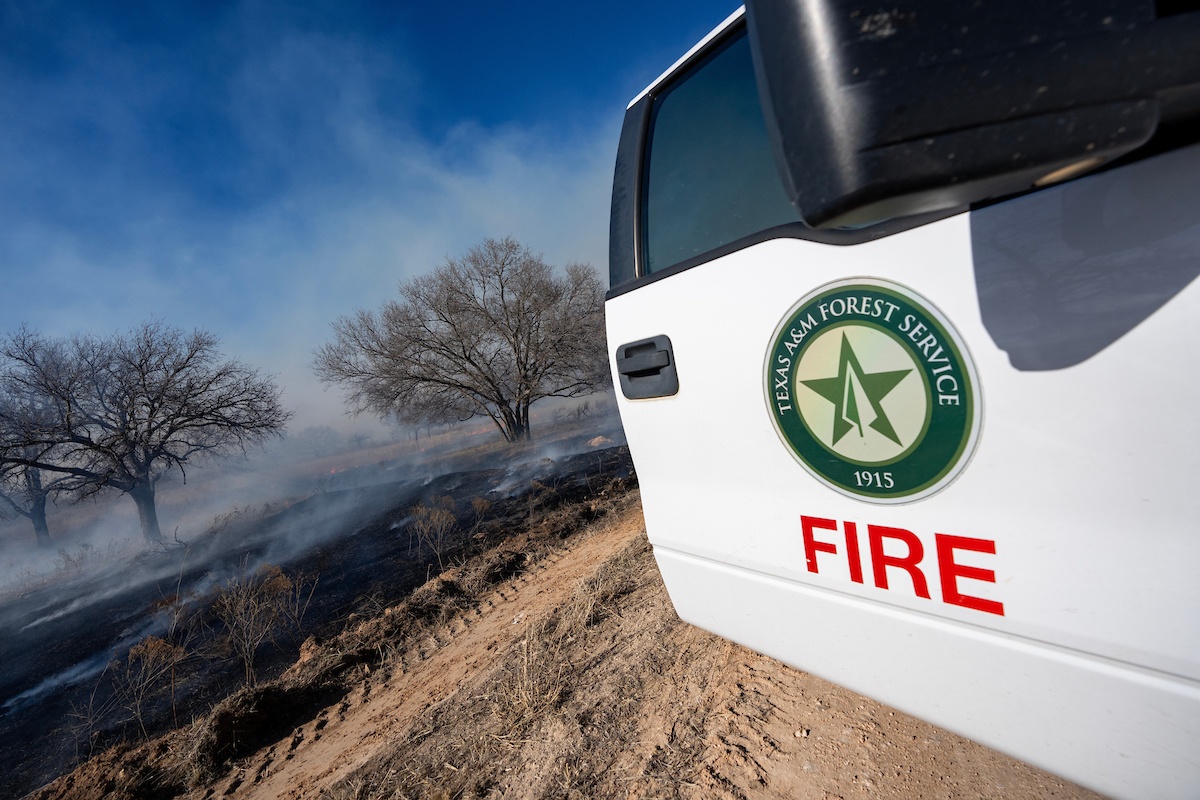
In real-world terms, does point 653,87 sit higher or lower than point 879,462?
higher

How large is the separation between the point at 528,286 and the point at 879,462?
2084 cm

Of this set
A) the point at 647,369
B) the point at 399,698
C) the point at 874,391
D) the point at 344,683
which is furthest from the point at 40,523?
the point at 874,391

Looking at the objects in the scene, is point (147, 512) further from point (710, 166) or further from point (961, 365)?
point (961, 365)

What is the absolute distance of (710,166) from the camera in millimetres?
1568

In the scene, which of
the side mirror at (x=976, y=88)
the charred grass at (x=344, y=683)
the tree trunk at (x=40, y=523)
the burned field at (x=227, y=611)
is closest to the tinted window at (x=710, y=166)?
the side mirror at (x=976, y=88)

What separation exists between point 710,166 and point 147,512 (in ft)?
63.8

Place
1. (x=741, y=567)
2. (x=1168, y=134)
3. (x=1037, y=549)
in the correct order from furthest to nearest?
(x=741, y=567) < (x=1037, y=549) < (x=1168, y=134)

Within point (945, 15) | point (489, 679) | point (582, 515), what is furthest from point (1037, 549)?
point (582, 515)

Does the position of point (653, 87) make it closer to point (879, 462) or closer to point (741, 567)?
point (879, 462)

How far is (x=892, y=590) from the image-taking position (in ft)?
3.73

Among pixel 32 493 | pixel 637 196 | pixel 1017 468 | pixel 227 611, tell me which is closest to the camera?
pixel 1017 468

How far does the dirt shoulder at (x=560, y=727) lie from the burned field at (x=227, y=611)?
8.3 inches

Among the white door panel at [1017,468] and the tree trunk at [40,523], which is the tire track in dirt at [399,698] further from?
the tree trunk at [40,523]

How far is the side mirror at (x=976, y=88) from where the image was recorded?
0.55 m
